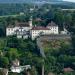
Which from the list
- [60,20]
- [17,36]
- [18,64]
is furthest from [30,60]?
[60,20]

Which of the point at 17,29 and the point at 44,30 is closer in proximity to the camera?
the point at 44,30

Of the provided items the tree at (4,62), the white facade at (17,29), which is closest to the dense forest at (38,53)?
the tree at (4,62)

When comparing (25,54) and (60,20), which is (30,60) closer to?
(25,54)

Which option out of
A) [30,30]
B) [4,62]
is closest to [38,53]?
[30,30]

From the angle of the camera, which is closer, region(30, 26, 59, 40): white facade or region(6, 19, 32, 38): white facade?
region(30, 26, 59, 40): white facade

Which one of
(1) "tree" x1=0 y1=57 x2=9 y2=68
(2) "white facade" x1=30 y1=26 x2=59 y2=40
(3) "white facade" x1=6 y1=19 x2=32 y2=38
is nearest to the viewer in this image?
(1) "tree" x1=0 y1=57 x2=9 y2=68

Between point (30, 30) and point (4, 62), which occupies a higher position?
point (30, 30)

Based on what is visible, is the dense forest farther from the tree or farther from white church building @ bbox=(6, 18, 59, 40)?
white church building @ bbox=(6, 18, 59, 40)

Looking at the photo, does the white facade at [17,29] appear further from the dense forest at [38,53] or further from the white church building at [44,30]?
the white church building at [44,30]

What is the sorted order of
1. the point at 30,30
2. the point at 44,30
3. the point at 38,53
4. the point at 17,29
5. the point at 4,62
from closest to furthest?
the point at 4,62
the point at 38,53
the point at 30,30
the point at 44,30
the point at 17,29

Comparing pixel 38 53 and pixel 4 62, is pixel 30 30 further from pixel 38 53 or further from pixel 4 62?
pixel 4 62

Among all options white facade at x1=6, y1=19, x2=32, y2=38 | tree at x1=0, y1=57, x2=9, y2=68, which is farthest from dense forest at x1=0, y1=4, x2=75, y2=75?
white facade at x1=6, y1=19, x2=32, y2=38
